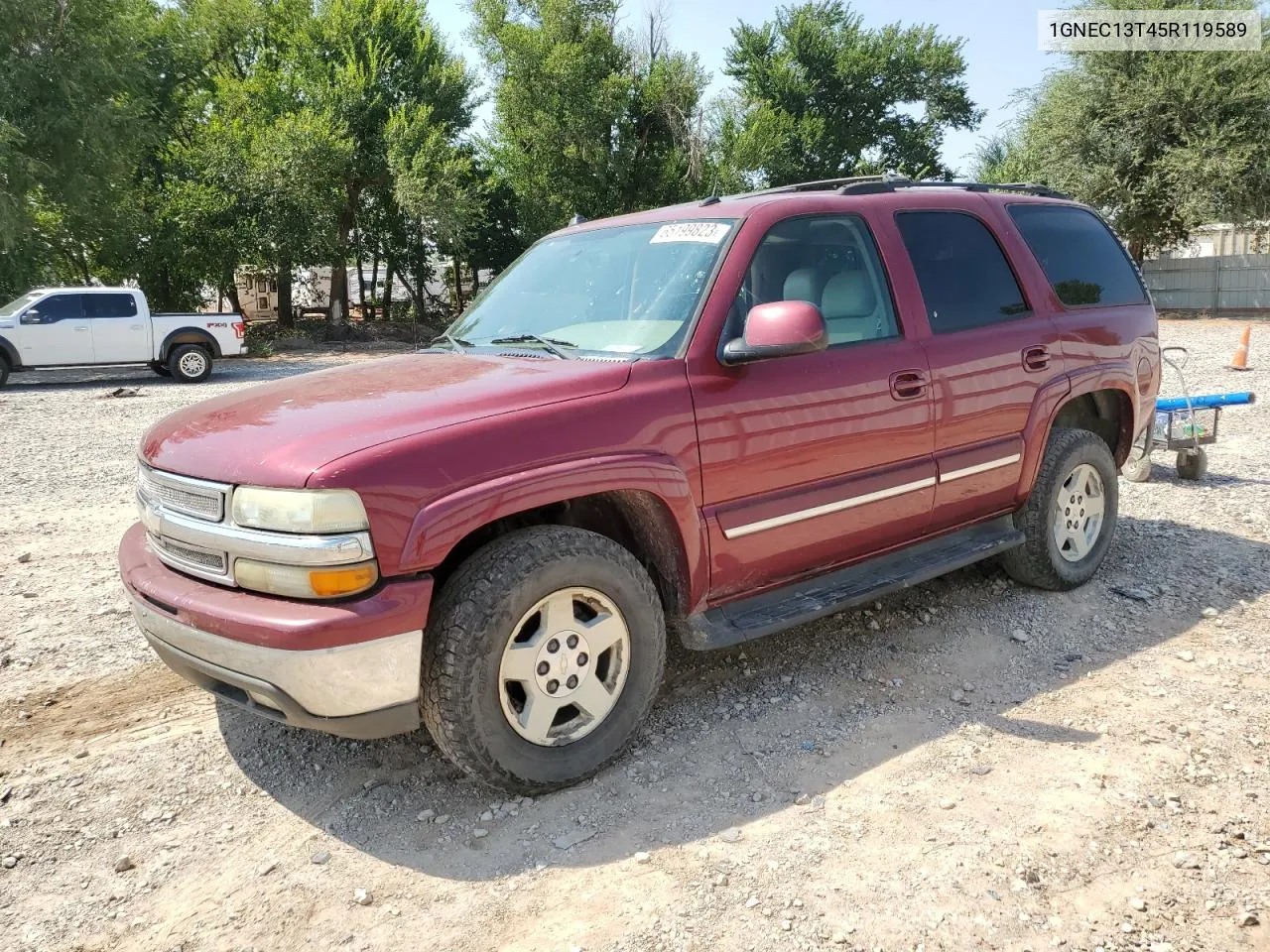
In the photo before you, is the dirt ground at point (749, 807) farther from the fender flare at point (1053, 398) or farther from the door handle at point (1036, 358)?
the door handle at point (1036, 358)

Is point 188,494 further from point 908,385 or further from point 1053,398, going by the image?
point 1053,398

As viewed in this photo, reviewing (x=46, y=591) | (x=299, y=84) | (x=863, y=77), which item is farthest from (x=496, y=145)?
(x=46, y=591)

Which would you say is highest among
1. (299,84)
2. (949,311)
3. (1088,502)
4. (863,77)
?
(863,77)

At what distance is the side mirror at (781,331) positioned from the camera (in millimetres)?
3248

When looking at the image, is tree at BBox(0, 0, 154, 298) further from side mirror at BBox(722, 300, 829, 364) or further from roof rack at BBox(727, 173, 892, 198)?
side mirror at BBox(722, 300, 829, 364)

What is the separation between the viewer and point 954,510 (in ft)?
14.2

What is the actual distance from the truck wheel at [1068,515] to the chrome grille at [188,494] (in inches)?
143

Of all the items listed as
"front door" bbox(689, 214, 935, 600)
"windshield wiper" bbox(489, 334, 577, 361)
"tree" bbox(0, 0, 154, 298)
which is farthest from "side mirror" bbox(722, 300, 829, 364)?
"tree" bbox(0, 0, 154, 298)

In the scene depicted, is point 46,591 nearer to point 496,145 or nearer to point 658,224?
point 658,224

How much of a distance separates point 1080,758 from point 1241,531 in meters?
3.37

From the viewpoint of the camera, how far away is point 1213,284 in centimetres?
2928

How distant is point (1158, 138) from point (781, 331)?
99.4 ft

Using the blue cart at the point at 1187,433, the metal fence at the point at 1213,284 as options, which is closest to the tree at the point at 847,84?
the metal fence at the point at 1213,284

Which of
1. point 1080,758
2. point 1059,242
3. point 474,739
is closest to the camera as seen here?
point 474,739
